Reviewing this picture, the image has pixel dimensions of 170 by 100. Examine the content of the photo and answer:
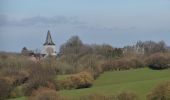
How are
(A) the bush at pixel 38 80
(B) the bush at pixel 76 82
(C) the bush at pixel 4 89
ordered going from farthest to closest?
1. (B) the bush at pixel 76 82
2. (A) the bush at pixel 38 80
3. (C) the bush at pixel 4 89

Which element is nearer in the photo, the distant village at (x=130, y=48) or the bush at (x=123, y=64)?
the bush at (x=123, y=64)

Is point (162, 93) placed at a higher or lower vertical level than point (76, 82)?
lower

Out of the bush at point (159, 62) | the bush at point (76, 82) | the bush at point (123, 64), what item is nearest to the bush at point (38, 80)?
the bush at point (76, 82)

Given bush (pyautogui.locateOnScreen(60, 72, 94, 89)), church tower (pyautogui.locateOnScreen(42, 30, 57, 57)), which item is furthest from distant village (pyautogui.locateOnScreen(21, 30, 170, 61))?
bush (pyautogui.locateOnScreen(60, 72, 94, 89))

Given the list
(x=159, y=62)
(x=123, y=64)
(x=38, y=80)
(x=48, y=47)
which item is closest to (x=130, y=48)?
(x=48, y=47)

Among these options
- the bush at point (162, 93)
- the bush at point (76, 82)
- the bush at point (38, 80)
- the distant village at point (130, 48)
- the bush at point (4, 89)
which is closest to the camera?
the bush at point (162, 93)

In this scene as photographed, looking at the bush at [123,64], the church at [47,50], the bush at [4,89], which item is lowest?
the bush at [4,89]

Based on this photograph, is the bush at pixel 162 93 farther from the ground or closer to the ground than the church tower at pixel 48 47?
closer to the ground

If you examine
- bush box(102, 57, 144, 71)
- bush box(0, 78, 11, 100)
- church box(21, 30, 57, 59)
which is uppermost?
church box(21, 30, 57, 59)

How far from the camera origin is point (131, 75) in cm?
8412

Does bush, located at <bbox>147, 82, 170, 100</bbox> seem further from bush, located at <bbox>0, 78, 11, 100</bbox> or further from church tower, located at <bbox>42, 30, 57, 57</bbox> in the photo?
church tower, located at <bbox>42, 30, 57, 57</bbox>

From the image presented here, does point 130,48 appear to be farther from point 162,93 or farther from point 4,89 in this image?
point 162,93

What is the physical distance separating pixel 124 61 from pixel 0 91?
41858 millimetres

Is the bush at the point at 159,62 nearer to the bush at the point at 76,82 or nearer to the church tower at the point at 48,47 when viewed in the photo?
the bush at the point at 76,82
